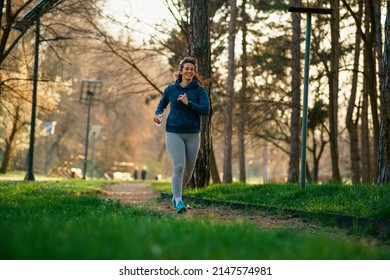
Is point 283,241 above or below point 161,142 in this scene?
below

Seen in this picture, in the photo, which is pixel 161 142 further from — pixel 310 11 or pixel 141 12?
pixel 310 11

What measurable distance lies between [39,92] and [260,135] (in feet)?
53.5

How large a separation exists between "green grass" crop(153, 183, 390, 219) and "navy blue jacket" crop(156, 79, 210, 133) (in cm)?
215

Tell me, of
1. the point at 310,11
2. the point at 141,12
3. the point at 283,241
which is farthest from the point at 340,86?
the point at 283,241

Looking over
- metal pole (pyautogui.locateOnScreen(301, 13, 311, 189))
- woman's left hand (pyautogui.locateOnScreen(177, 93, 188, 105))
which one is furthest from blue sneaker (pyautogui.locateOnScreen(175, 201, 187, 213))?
metal pole (pyautogui.locateOnScreen(301, 13, 311, 189))

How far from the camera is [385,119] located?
502 inches

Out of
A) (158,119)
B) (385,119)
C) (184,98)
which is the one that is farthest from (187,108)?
(385,119)

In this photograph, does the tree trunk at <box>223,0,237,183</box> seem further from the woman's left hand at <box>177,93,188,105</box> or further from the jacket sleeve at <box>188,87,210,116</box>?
the woman's left hand at <box>177,93,188,105</box>

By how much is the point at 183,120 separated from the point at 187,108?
216 millimetres

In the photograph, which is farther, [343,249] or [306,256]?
[343,249]

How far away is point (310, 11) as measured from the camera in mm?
12172

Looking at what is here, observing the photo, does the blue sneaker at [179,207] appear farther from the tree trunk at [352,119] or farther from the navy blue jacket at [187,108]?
the tree trunk at [352,119]

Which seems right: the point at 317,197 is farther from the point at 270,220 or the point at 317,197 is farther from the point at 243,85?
the point at 243,85
